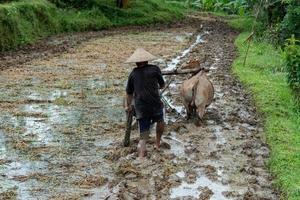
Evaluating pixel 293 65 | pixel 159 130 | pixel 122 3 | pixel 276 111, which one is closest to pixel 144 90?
pixel 159 130

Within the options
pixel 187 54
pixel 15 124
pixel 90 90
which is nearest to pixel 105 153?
pixel 15 124

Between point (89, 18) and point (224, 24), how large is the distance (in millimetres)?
9400

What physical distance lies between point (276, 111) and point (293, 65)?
1855mm

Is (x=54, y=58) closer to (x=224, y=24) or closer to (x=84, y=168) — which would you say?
(x=84, y=168)

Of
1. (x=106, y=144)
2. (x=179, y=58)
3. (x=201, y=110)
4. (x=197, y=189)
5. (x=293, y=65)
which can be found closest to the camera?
(x=197, y=189)

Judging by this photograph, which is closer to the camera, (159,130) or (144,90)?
(144,90)

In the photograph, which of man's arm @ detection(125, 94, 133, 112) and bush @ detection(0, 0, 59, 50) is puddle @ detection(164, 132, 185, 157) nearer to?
man's arm @ detection(125, 94, 133, 112)

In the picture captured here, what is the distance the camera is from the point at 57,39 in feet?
74.4

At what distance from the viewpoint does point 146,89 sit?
7852mm

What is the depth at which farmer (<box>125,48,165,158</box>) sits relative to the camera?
7816 millimetres

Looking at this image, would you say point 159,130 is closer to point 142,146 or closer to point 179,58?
point 142,146

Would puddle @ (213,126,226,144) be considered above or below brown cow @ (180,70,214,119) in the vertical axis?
below

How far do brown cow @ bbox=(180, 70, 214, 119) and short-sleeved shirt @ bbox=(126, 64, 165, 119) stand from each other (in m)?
1.93

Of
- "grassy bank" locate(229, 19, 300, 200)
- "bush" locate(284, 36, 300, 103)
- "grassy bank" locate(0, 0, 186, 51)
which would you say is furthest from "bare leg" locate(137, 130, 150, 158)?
"grassy bank" locate(0, 0, 186, 51)
